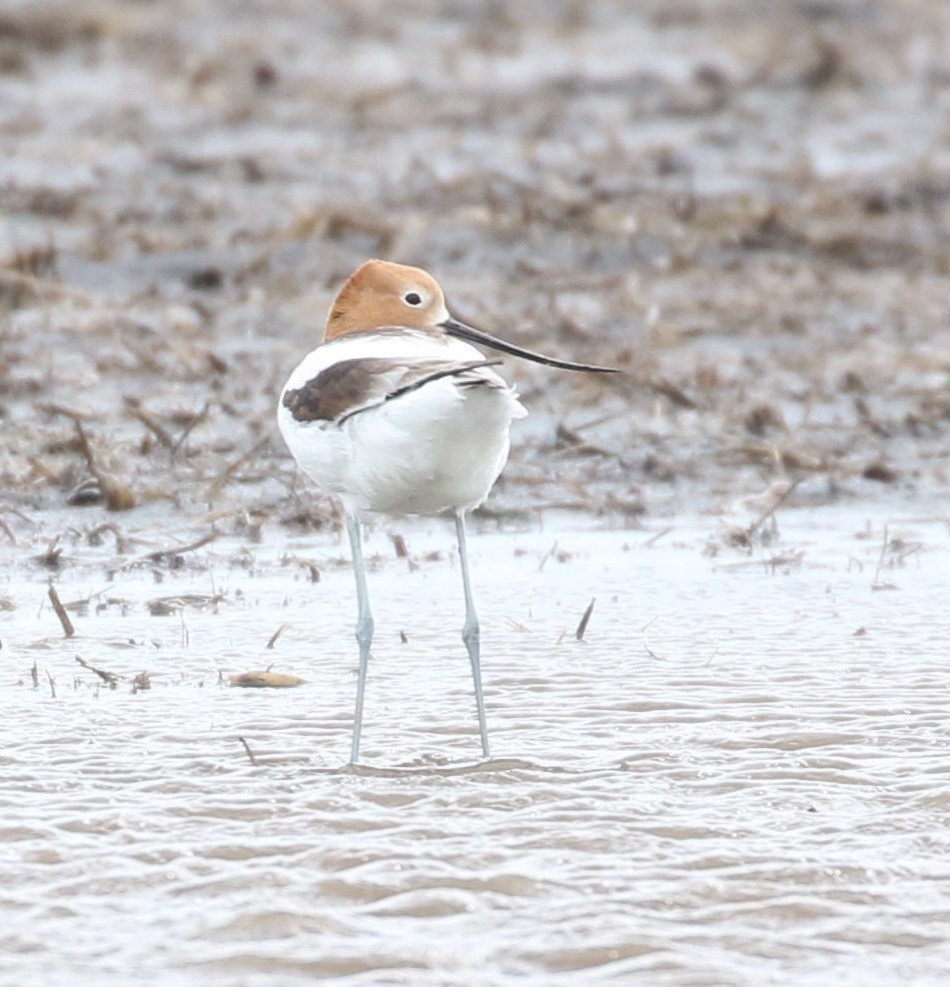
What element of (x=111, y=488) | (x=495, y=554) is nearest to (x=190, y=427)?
(x=111, y=488)

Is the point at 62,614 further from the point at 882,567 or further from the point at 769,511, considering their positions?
the point at 882,567

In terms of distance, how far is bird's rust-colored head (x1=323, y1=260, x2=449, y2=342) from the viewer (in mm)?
4512

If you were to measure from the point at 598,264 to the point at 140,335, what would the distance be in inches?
108

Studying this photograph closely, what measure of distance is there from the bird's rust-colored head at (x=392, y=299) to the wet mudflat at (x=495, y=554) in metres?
0.84

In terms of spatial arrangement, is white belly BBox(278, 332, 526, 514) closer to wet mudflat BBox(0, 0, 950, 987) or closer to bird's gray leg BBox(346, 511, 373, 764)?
bird's gray leg BBox(346, 511, 373, 764)

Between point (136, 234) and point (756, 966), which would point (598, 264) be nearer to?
point (136, 234)

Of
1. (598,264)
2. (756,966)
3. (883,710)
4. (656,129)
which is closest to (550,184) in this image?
(598,264)

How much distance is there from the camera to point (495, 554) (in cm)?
603

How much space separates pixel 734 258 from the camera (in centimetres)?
1038

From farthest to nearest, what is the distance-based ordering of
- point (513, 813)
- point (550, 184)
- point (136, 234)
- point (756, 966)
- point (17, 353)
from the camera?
point (550, 184)
point (136, 234)
point (17, 353)
point (513, 813)
point (756, 966)

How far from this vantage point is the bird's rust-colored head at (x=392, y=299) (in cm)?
451

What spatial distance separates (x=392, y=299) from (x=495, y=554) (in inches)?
65.3

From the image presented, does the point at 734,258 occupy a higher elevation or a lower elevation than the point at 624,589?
higher

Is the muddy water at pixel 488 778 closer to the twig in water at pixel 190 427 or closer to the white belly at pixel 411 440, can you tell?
the white belly at pixel 411 440
